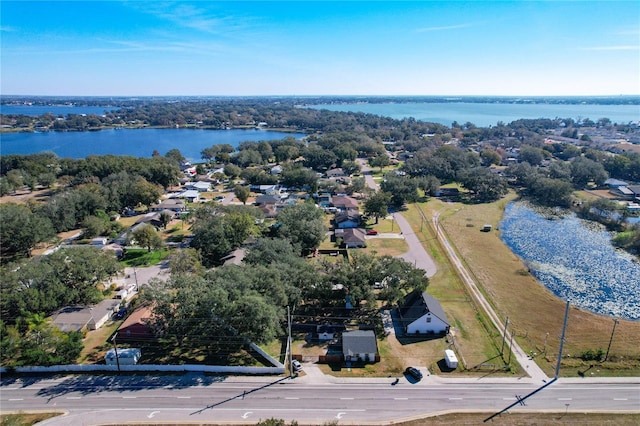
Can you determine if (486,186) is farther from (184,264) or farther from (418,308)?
(184,264)

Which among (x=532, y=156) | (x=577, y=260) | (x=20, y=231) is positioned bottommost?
(x=577, y=260)

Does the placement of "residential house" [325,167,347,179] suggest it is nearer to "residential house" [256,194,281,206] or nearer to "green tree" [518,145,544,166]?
"residential house" [256,194,281,206]

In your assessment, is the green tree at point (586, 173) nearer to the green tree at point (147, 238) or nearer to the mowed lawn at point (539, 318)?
the mowed lawn at point (539, 318)

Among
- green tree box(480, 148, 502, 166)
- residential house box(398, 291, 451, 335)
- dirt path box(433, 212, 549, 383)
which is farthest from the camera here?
green tree box(480, 148, 502, 166)

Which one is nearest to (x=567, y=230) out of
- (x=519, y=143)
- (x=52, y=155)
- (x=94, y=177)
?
(x=519, y=143)

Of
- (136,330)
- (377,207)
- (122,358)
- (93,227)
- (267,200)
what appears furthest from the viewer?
(267,200)

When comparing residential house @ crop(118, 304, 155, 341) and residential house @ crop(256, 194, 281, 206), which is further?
residential house @ crop(256, 194, 281, 206)

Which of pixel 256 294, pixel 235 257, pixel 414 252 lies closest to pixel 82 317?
pixel 235 257

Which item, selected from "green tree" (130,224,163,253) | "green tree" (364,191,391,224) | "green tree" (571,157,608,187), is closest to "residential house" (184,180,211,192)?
"green tree" (130,224,163,253)

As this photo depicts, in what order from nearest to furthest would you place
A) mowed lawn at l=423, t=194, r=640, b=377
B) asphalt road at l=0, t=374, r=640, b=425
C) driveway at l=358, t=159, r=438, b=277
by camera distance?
asphalt road at l=0, t=374, r=640, b=425 < mowed lawn at l=423, t=194, r=640, b=377 < driveway at l=358, t=159, r=438, b=277
